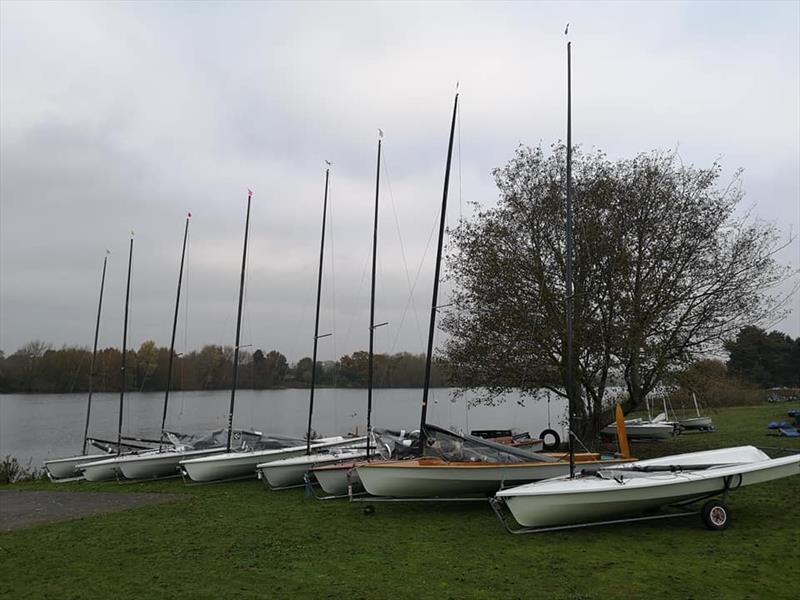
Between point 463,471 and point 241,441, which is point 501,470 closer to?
point 463,471

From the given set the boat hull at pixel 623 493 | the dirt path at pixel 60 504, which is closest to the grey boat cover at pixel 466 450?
the boat hull at pixel 623 493

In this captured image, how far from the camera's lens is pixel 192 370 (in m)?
38.9

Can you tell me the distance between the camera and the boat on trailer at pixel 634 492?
8.05m

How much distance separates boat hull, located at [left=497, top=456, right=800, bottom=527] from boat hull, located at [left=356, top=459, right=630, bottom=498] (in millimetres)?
1954

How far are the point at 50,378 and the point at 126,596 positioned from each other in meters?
61.0

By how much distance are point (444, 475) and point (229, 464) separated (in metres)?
7.46

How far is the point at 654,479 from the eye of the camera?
835 centimetres

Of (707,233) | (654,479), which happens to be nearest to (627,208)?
(707,233)

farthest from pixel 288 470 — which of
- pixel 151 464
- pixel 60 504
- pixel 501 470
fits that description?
pixel 501 470

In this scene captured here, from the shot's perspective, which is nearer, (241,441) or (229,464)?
(229,464)

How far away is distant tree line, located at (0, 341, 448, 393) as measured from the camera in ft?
88.2

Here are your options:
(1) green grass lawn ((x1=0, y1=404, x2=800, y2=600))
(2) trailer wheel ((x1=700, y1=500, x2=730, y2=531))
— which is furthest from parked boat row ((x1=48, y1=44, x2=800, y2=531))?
(1) green grass lawn ((x1=0, y1=404, x2=800, y2=600))

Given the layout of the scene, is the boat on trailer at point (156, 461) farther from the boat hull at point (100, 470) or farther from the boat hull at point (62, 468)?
the boat hull at point (62, 468)

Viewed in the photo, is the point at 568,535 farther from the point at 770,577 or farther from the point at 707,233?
the point at 707,233
